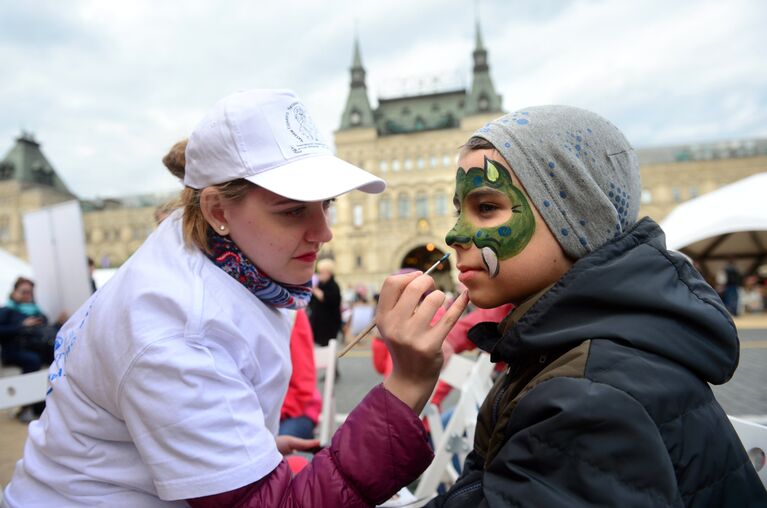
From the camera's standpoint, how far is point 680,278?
3.80 feet

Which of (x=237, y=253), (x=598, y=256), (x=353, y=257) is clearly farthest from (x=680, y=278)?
(x=353, y=257)

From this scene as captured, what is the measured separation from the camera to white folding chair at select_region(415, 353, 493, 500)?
7.77 feet

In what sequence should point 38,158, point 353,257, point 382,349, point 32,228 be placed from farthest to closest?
point 38,158
point 353,257
point 32,228
point 382,349

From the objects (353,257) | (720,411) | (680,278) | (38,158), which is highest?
(38,158)

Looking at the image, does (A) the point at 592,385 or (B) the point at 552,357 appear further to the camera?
(B) the point at 552,357

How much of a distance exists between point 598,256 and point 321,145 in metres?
0.90

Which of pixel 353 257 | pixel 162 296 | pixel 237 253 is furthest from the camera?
pixel 353 257

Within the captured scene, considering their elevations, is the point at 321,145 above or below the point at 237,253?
above

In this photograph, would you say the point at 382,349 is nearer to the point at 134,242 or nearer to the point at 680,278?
the point at 680,278

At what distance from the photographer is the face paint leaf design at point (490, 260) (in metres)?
1.25

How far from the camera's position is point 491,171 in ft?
4.07

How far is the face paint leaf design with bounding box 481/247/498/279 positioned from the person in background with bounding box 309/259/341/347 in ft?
21.8

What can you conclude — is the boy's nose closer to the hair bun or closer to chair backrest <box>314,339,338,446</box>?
the hair bun

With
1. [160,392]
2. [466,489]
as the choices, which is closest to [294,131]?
[160,392]
